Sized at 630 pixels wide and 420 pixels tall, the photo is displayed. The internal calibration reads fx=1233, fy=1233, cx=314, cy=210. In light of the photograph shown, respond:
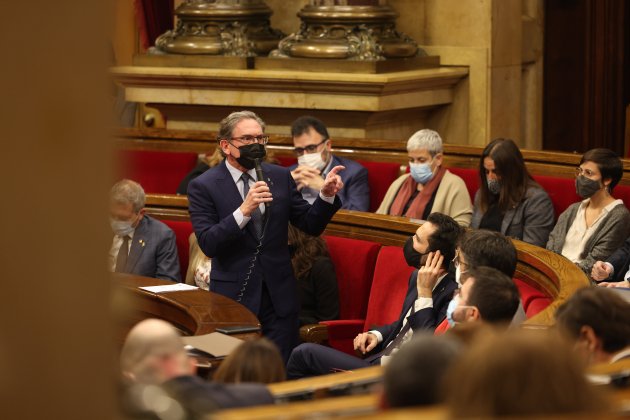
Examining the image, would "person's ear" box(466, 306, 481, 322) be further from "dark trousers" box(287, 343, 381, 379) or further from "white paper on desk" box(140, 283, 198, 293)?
"white paper on desk" box(140, 283, 198, 293)

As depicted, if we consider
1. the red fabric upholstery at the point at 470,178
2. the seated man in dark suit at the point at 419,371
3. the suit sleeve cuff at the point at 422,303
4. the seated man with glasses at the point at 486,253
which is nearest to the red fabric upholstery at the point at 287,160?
the red fabric upholstery at the point at 470,178

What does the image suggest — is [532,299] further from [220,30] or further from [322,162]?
[220,30]

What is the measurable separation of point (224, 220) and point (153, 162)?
3.57m

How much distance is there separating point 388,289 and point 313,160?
1.47m

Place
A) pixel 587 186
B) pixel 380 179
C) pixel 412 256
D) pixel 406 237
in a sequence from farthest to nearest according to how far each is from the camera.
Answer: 1. pixel 380 179
2. pixel 587 186
3. pixel 406 237
4. pixel 412 256

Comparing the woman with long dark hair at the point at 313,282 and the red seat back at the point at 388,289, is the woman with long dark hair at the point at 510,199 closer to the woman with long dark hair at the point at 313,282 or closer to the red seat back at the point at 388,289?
the red seat back at the point at 388,289

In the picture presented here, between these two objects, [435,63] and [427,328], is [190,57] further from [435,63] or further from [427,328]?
[427,328]

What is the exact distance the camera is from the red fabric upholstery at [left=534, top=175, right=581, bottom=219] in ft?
21.2

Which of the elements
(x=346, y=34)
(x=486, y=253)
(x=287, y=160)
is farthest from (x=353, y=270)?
(x=346, y=34)

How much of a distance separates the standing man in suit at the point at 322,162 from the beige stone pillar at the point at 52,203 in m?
5.32

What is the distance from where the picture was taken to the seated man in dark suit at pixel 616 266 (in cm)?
548

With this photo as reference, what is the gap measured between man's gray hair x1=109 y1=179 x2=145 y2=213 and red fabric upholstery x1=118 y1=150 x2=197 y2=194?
7.08 feet

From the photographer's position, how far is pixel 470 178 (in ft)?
22.7

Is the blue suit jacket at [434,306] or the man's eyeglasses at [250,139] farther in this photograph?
the man's eyeglasses at [250,139]
